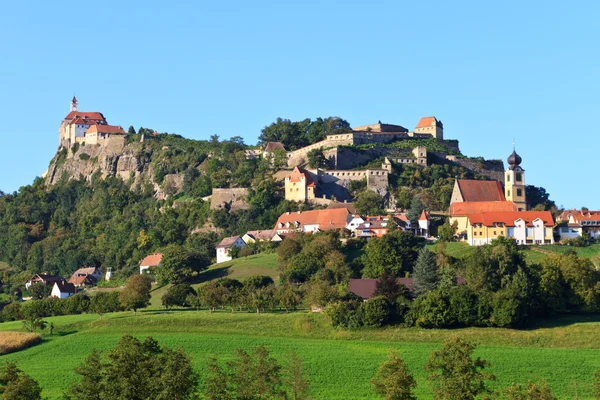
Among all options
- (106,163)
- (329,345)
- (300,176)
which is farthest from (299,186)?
(329,345)

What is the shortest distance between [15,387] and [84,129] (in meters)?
104

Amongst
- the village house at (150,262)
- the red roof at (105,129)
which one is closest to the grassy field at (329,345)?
the village house at (150,262)

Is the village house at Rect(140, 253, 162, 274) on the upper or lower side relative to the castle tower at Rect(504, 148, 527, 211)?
lower

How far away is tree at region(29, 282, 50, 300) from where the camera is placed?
3880 inches

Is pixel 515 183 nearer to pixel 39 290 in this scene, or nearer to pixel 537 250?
pixel 537 250

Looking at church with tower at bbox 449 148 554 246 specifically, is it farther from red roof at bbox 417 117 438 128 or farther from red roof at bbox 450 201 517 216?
red roof at bbox 417 117 438 128

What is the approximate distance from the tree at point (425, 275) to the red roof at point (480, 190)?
25.3m

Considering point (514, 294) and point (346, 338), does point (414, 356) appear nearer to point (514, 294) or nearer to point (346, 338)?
point (346, 338)

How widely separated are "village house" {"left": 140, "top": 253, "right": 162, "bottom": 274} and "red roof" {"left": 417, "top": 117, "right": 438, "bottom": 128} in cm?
4232

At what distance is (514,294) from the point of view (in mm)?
65500

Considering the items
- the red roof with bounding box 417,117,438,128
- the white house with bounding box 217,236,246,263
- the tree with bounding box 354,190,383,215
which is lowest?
the white house with bounding box 217,236,246,263

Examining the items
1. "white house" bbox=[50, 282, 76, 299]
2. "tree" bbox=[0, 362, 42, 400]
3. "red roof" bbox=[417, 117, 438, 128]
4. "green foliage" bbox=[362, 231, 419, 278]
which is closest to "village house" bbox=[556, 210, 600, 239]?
"green foliage" bbox=[362, 231, 419, 278]

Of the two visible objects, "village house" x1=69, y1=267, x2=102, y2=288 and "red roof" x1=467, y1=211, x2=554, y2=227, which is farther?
"village house" x1=69, y1=267, x2=102, y2=288

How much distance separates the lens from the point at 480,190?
100250 millimetres
